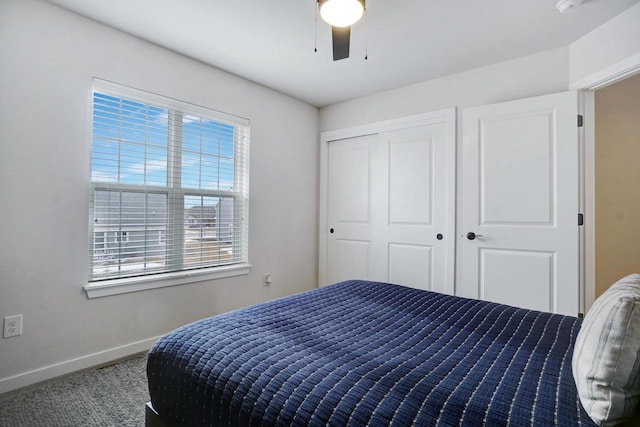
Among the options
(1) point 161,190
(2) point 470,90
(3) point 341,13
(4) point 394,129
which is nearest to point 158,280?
Answer: (1) point 161,190

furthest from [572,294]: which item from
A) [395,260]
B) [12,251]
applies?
[12,251]

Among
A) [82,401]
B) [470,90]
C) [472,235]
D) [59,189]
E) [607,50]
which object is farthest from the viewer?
[470,90]

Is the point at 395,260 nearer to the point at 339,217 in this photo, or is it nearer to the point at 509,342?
the point at 339,217

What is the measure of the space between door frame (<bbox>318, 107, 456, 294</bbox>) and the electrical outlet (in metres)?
2.74

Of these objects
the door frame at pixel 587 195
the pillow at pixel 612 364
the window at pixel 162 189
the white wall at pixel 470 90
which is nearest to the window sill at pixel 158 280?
the window at pixel 162 189

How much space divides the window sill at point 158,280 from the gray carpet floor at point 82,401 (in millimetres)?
541

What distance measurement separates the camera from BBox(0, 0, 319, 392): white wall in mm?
1952

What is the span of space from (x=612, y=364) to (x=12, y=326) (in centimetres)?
283

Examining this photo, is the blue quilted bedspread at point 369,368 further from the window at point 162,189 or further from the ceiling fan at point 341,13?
the ceiling fan at point 341,13

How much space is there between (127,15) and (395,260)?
304 cm

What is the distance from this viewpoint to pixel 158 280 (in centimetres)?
260

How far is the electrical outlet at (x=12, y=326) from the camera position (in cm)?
194

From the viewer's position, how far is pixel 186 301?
2.79 m

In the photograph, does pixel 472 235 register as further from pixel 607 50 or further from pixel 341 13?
pixel 341 13
